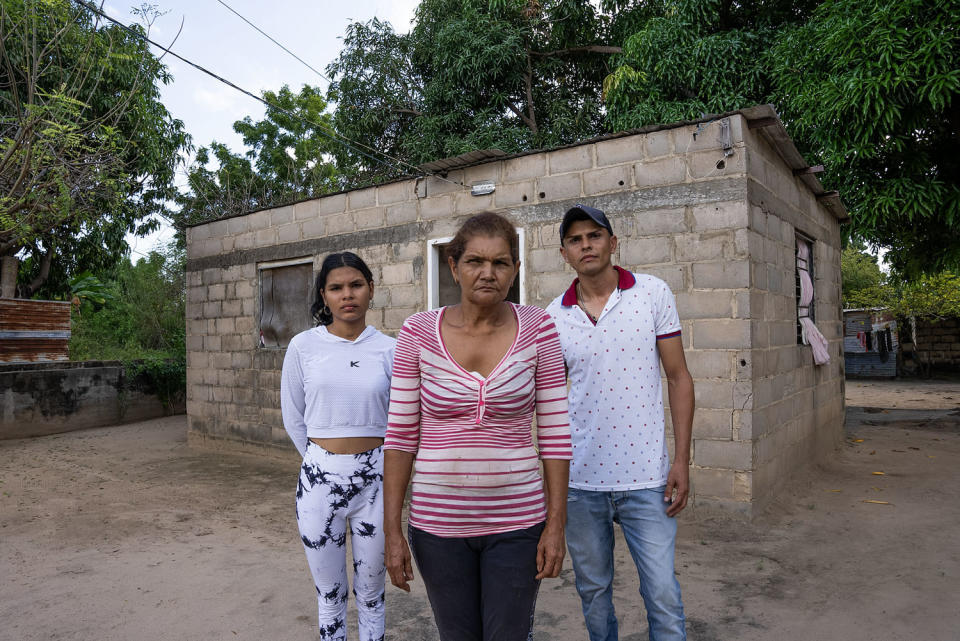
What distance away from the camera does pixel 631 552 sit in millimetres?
2121

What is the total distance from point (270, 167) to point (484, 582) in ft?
68.7

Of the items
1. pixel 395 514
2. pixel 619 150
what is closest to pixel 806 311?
pixel 619 150

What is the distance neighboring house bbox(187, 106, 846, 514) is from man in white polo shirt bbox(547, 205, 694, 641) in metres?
2.97

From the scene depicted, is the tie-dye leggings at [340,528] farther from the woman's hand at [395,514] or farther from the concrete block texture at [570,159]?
the concrete block texture at [570,159]

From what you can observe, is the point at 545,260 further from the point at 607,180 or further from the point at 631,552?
the point at 631,552

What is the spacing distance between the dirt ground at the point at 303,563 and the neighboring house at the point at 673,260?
1.92 feet

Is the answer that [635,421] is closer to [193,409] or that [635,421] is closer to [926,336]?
[193,409]

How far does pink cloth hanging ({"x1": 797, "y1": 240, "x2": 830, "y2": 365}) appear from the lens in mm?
6508

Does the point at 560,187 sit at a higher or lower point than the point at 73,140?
lower

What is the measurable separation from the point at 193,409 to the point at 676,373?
8476 mm

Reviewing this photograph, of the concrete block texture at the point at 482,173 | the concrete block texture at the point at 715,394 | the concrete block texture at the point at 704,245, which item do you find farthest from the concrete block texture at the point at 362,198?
the concrete block texture at the point at 715,394

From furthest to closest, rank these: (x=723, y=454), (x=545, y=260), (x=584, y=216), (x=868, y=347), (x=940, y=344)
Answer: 1. (x=868, y=347)
2. (x=940, y=344)
3. (x=545, y=260)
4. (x=723, y=454)
5. (x=584, y=216)

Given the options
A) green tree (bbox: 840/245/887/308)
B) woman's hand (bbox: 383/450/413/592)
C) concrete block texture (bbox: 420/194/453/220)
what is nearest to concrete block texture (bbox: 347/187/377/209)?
concrete block texture (bbox: 420/194/453/220)

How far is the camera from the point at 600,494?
2107 millimetres
